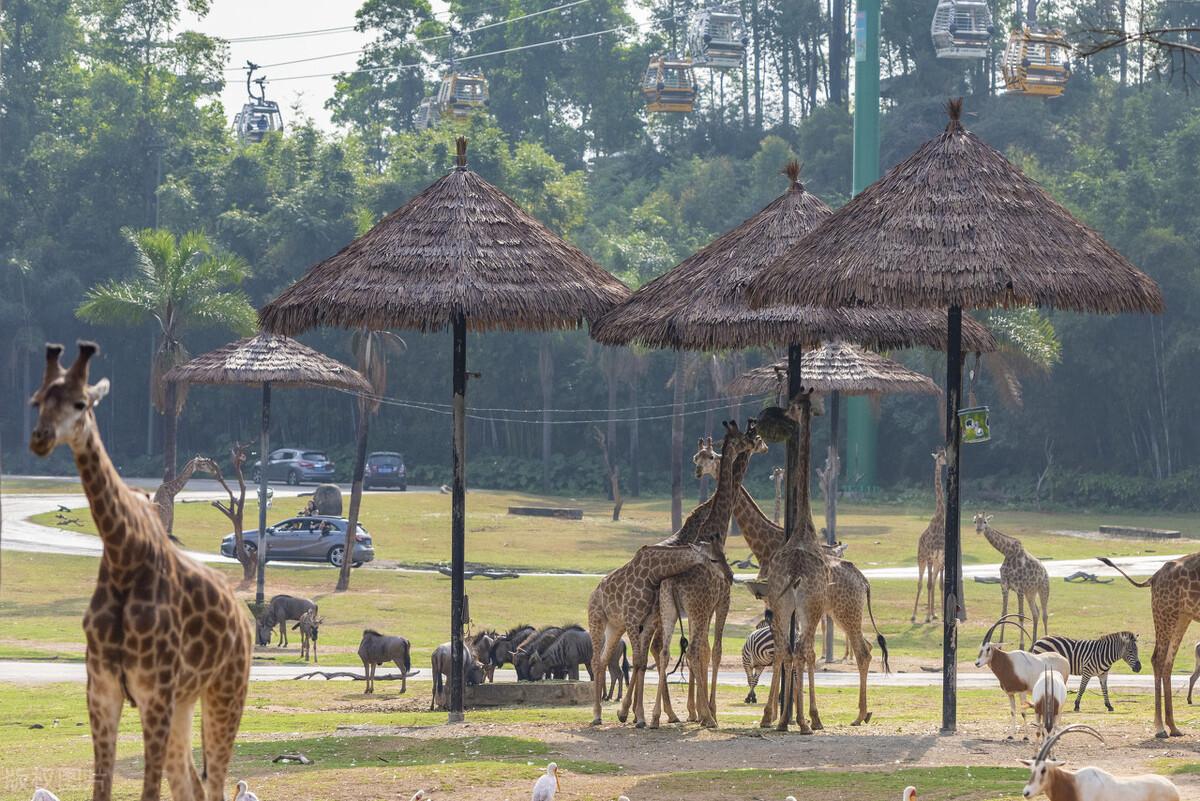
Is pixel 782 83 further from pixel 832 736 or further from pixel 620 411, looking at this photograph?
pixel 832 736

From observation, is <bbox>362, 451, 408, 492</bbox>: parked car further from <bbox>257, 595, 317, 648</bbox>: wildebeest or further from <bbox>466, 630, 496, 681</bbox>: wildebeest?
<bbox>466, 630, 496, 681</bbox>: wildebeest

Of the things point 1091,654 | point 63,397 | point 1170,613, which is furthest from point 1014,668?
point 63,397

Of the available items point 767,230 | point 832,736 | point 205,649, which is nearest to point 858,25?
point 767,230

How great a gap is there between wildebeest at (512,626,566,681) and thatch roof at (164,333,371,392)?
10770 mm

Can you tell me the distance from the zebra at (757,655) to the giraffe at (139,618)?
35.3 ft

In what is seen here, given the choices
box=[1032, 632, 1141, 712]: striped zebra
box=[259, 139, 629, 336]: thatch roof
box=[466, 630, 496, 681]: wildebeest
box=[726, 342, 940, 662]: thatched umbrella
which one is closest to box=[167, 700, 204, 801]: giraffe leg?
box=[259, 139, 629, 336]: thatch roof

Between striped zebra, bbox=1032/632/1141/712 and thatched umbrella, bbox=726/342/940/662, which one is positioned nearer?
striped zebra, bbox=1032/632/1141/712

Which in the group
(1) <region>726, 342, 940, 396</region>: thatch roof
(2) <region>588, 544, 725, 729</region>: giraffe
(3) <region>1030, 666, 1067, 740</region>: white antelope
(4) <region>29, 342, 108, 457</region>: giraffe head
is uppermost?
(1) <region>726, 342, 940, 396</region>: thatch roof

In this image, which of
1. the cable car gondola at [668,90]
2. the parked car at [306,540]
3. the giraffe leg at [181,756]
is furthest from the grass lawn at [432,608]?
the cable car gondola at [668,90]

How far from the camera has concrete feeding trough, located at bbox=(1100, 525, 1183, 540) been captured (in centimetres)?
4481

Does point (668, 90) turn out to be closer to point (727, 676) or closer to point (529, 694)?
point (727, 676)

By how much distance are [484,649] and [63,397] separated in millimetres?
13123

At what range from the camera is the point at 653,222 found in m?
69.2

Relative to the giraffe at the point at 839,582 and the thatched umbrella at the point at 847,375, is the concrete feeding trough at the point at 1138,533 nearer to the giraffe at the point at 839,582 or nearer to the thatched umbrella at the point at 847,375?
the thatched umbrella at the point at 847,375
